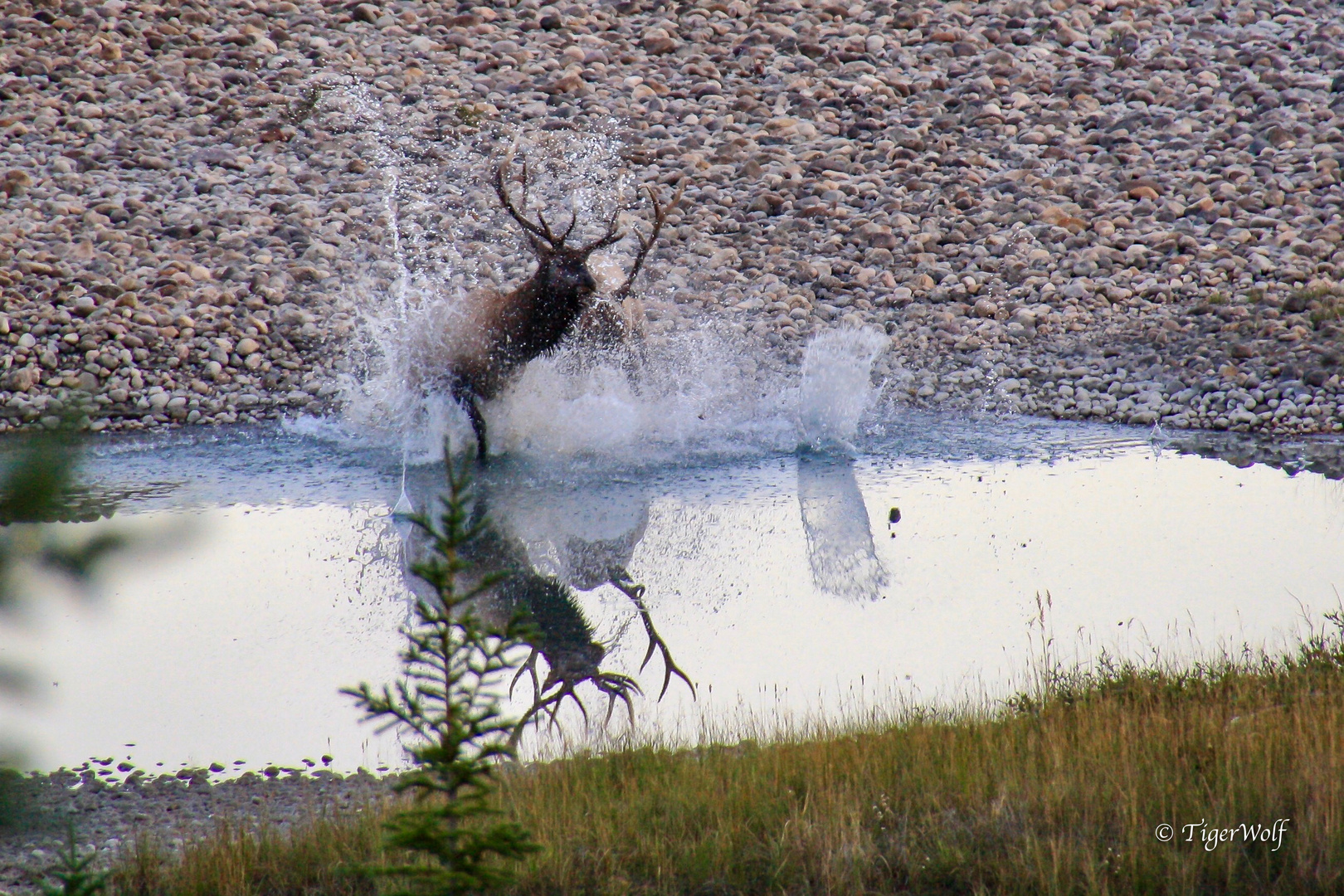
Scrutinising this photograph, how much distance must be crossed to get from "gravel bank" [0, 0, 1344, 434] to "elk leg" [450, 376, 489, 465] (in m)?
1.71

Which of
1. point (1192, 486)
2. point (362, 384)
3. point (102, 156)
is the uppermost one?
point (102, 156)

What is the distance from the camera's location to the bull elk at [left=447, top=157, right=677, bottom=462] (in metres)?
8.60

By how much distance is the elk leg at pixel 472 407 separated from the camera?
9.01m

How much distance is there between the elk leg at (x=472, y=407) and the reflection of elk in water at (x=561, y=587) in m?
0.82

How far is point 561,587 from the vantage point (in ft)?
21.2

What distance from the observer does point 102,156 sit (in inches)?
527

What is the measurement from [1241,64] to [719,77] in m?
6.80

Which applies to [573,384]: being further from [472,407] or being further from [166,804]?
Result: [166,804]

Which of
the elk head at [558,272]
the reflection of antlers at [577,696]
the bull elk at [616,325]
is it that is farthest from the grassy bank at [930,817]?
the bull elk at [616,325]

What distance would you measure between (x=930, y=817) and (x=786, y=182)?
425 inches

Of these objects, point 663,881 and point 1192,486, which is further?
point 1192,486

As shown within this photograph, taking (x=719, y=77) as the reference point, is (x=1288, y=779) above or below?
below

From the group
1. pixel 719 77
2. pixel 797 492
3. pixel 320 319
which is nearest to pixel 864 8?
pixel 719 77

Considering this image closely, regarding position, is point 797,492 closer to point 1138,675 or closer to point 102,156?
point 1138,675
